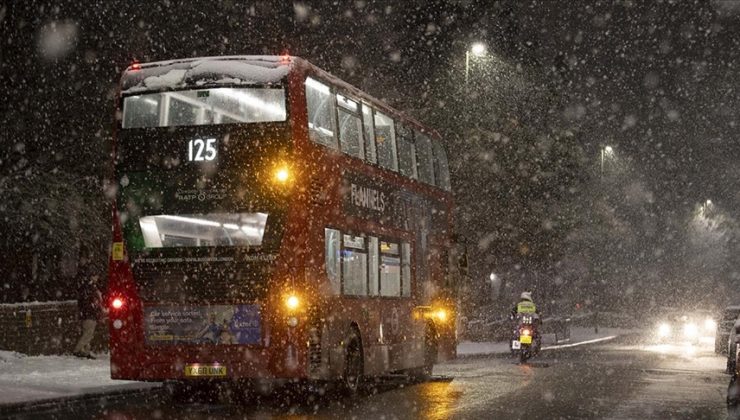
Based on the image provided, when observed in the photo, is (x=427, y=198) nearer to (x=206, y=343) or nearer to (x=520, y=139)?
(x=206, y=343)

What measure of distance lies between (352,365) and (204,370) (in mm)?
2812

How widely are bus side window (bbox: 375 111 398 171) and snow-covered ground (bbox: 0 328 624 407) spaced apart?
5372 mm

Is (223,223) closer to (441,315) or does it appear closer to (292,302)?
(292,302)

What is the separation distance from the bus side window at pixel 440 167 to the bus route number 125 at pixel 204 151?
7.34 metres

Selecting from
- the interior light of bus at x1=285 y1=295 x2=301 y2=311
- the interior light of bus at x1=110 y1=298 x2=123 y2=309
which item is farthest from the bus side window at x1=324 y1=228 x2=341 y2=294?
the interior light of bus at x1=110 y1=298 x2=123 y2=309

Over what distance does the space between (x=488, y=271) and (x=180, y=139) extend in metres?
30.9

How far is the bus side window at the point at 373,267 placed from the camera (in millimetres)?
16672

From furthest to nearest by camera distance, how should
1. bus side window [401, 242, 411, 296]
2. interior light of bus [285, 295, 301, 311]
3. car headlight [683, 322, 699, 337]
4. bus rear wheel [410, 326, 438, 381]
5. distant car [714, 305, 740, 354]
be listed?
car headlight [683, 322, 699, 337] → distant car [714, 305, 740, 354] → bus rear wheel [410, 326, 438, 381] → bus side window [401, 242, 411, 296] → interior light of bus [285, 295, 301, 311]

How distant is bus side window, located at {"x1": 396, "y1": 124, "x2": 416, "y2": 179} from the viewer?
18453mm

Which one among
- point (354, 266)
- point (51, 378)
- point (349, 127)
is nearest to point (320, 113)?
point (349, 127)

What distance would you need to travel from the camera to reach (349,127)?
52.7 ft

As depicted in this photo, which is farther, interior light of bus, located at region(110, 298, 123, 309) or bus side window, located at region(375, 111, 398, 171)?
bus side window, located at region(375, 111, 398, 171)

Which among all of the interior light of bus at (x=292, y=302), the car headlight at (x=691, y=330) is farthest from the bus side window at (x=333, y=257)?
the car headlight at (x=691, y=330)

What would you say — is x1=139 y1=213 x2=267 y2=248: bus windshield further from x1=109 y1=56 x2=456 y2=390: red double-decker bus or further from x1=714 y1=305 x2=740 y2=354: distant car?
x1=714 y1=305 x2=740 y2=354: distant car
